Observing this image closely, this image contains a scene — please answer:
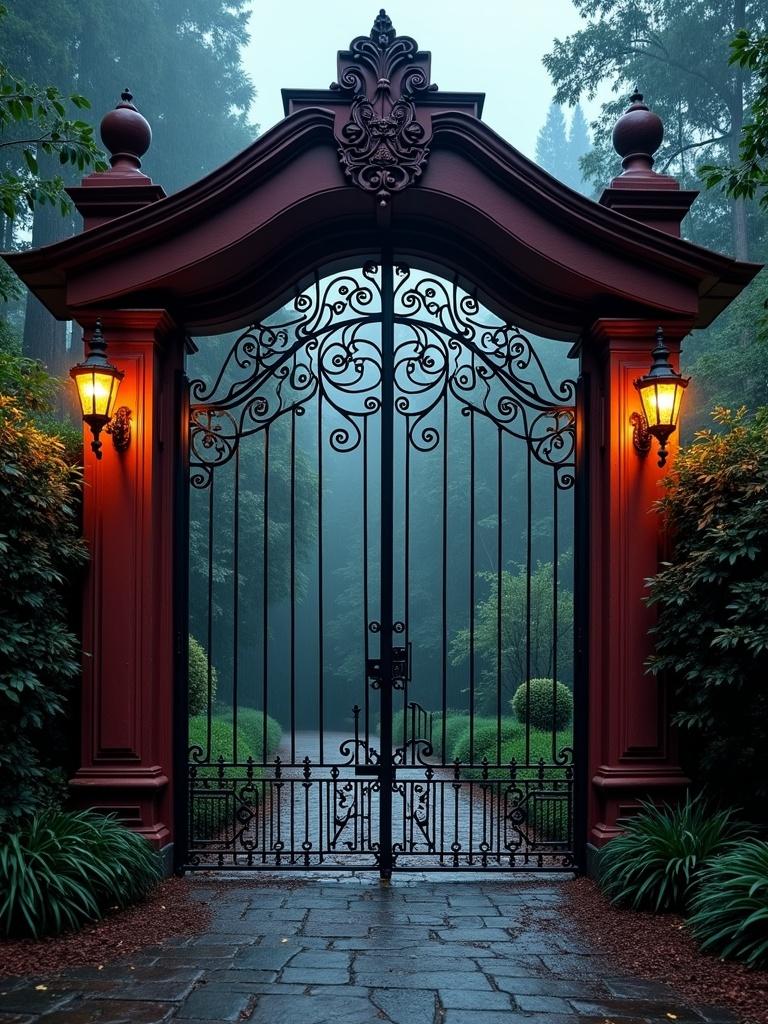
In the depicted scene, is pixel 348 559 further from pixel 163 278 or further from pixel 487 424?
pixel 163 278

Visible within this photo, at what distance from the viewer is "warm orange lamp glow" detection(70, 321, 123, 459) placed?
5246 millimetres

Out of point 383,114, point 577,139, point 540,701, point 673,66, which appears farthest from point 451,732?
point 577,139

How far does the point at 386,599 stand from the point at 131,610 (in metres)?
1.54

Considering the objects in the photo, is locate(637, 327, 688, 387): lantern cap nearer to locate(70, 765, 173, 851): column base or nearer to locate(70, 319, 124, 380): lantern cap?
locate(70, 319, 124, 380): lantern cap

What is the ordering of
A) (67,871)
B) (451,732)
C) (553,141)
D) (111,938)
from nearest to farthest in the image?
(111,938) < (67,871) < (451,732) < (553,141)

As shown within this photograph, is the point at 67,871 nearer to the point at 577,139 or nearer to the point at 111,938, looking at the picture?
the point at 111,938

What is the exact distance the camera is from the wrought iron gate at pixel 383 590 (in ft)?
19.3

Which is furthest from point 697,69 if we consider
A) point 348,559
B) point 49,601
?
point 49,601

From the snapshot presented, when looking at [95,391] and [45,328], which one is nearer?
[95,391]

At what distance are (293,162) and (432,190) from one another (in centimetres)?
85

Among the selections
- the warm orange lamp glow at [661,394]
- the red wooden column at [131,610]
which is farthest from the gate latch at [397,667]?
the warm orange lamp glow at [661,394]

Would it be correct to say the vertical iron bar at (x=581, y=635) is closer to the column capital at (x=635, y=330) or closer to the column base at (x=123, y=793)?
the column capital at (x=635, y=330)

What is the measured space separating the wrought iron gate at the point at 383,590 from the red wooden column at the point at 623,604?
0.30 m

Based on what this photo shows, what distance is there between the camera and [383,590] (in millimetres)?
5820
